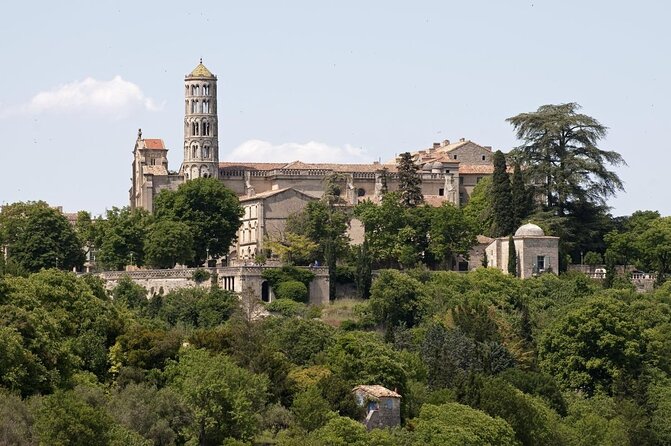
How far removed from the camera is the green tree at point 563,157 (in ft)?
322

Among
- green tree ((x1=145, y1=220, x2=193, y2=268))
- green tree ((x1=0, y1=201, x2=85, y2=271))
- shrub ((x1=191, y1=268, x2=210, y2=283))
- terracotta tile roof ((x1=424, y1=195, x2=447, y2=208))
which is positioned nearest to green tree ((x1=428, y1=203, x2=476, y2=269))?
terracotta tile roof ((x1=424, y1=195, x2=447, y2=208))

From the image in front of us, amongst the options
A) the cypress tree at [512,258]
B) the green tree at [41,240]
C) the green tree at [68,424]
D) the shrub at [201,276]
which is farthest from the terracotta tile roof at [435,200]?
the green tree at [68,424]

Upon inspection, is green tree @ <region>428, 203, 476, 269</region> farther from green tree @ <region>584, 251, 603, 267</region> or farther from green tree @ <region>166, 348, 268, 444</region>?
green tree @ <region>166, 348, 268, 444</region>

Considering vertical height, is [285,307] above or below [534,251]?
below

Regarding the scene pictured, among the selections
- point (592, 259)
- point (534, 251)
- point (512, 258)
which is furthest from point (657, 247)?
point (512, 258)

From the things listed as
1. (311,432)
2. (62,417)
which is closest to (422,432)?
(311,432)

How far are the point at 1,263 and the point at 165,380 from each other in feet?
63.1

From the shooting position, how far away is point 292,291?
90.9 m

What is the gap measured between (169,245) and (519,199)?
51.3 feet

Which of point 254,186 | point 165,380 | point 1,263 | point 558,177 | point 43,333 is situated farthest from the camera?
point 254,186

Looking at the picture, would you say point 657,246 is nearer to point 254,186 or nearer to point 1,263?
point 254,186

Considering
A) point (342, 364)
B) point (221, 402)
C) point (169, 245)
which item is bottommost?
point (221, 402)

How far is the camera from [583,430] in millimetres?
70500

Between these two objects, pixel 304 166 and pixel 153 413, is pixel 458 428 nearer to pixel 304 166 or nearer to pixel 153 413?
pixel 153 413
